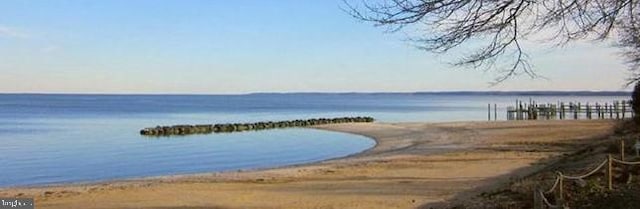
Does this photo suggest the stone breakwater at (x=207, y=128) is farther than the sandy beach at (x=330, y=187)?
Yes

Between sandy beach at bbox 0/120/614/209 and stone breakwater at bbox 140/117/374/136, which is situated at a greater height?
stone breakwater at bbox 140/117/374/136

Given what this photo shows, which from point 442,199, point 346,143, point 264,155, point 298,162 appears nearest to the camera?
point 442,199

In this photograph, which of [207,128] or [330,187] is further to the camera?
[207,128]

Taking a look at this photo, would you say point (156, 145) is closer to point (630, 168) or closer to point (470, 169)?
point (470, 169)

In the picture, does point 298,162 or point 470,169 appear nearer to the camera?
point 470,169

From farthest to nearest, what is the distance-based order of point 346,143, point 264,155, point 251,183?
point 346,143
point 264,155
point 251,183

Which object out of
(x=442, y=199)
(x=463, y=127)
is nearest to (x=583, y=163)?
(x=442, y=199)

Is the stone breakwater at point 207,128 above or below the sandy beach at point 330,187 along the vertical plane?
above

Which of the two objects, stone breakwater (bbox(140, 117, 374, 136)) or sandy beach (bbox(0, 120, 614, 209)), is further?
stone breakwater (bbox(140, 117, 374, 136))

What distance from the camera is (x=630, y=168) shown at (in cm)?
1439

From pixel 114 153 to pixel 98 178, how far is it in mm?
11641

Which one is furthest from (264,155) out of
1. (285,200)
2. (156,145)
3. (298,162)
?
(285,200)

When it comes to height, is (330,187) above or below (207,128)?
below

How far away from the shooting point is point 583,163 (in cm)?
1762
